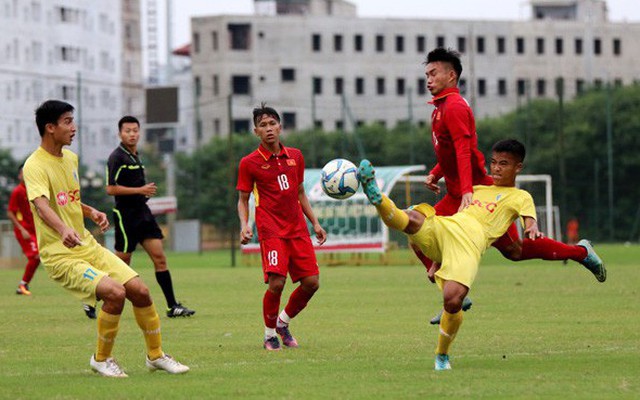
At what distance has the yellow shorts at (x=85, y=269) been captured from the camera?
1223 cm

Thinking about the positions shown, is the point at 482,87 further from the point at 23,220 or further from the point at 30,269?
the point at 30,269

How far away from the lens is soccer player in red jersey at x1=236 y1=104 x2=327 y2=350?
49.0 feet

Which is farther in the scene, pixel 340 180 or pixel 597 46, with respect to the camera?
pixel 597 46

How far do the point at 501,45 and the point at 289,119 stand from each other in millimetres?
19976

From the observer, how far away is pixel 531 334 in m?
16.0

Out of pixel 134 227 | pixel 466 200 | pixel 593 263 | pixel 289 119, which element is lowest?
pixel 593 263

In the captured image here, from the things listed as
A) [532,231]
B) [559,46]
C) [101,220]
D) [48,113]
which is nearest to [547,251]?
[532,231]

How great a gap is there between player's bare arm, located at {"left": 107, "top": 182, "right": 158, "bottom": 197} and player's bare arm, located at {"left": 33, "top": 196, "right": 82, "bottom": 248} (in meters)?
6.35

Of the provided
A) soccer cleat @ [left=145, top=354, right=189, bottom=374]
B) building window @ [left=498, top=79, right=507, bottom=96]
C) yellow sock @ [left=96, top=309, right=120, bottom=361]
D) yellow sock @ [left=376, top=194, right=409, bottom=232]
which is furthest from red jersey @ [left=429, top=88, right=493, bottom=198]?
building window @ [left=498, top=79, right=507, bottom=96]

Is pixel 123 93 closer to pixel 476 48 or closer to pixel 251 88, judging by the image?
pixel 251 88

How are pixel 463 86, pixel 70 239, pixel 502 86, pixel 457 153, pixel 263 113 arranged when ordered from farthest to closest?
pixel 502 86, pixel 463 86, pixel 263 113, pixel 457 153, pixel 70 239

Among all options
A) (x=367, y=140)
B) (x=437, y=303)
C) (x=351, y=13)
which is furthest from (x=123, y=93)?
(x=437, y=303)

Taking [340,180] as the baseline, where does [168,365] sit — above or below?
below

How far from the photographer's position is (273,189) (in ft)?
50.0
